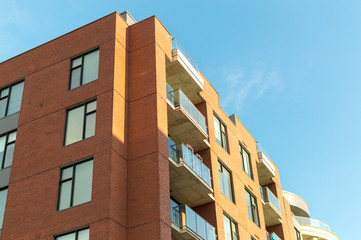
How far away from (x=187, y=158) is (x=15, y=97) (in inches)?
388

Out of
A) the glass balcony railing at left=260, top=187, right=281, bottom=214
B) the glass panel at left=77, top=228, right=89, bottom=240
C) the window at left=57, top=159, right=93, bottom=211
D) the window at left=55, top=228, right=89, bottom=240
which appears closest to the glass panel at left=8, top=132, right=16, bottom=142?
the window at left=57, top=159, right=93, bottom=211

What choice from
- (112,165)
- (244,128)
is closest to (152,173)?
(112,165)

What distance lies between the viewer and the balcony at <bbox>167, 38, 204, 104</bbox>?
30.5 metres

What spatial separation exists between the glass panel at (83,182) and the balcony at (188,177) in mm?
4125

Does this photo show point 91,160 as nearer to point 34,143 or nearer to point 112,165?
point 112,165

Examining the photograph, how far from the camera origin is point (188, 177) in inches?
1107

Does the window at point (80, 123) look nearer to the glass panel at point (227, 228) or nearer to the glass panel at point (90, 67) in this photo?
the glass panel at point (90, 67)

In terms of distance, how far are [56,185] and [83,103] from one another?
4453mm

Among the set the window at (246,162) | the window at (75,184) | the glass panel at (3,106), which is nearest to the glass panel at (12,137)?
the glass panel at (3,106)

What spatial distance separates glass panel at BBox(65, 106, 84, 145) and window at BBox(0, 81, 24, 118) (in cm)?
384

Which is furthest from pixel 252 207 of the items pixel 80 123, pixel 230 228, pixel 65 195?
pixel 65 195

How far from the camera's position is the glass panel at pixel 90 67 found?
27578mm

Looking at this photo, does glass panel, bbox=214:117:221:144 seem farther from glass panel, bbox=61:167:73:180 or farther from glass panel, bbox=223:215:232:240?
glass panel, bbox=61:167:73:180

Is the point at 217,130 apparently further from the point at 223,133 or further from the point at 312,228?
the point at 312,228
